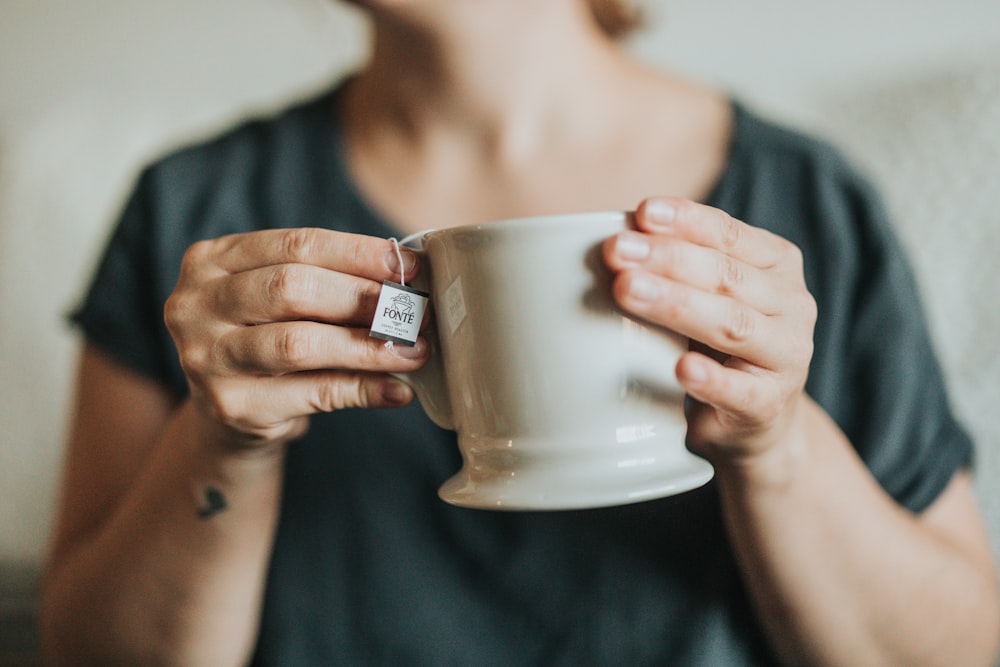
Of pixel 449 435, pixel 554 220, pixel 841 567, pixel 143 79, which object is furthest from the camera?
pixel 143 79

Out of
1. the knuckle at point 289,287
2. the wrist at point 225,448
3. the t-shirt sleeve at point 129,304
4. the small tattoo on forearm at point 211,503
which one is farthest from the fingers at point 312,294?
the t-shirt sleeve at point 129,304

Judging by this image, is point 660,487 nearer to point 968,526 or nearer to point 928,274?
point 968,526

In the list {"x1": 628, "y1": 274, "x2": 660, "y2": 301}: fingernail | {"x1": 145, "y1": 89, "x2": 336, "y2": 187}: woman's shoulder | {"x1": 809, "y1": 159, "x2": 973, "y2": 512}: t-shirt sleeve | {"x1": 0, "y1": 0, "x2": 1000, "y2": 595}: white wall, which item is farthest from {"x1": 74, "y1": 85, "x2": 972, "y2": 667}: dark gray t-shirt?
{"x1": 628, "y1": 274, "x2": 660, "y2": 301}: fingernail

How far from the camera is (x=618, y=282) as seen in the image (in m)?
0.46

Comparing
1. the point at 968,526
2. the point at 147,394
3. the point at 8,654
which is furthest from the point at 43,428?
the point at 968,526

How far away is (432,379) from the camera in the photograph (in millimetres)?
561

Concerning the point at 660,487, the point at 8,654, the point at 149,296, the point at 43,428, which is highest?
the point at 660,487

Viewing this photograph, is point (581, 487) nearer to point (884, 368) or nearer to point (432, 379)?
point (432, 379)

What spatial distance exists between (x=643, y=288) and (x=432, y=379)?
17cm

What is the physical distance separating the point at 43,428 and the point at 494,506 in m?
0.98

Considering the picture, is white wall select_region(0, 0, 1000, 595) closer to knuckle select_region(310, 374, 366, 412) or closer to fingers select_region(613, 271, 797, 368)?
fingers select_region(613, 271, 797, 368)

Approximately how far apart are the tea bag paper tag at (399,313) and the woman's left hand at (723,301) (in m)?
0.14

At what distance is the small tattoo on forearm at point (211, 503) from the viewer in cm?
72

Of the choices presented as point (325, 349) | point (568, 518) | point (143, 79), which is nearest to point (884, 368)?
point (568, 518)
